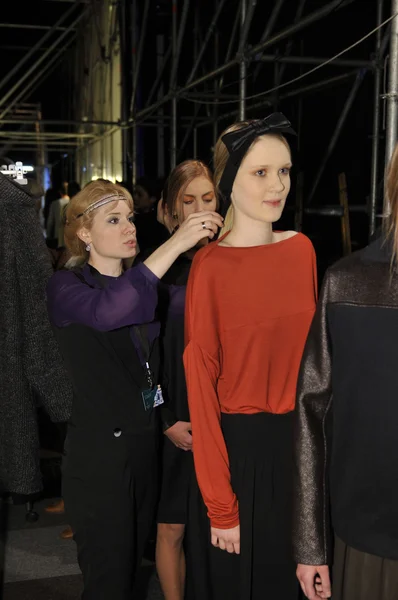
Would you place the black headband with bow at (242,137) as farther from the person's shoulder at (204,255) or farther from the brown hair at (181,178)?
the brown hair at (181,178)

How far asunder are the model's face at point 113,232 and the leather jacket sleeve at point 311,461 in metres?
0.90

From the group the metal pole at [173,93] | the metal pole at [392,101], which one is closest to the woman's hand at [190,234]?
the metal pole at [392,101]

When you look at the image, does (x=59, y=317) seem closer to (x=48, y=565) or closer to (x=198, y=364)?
(x=198, y=364)

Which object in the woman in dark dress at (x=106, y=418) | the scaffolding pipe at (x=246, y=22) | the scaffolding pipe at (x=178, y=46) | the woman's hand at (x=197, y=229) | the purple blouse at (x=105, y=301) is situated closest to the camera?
the woman's hand at (x=197, y=229)

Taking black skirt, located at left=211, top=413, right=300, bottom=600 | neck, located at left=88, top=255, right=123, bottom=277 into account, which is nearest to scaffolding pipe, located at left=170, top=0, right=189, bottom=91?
neck, located at left=88, top=255, right=123, bottom=277

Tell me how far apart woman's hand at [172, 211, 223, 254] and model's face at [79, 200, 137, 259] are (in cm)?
35

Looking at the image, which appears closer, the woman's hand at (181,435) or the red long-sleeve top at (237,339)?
the red long-sleeve top at (237,339)

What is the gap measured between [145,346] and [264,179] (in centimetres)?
68

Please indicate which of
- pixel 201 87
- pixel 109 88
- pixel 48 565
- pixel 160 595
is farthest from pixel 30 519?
pixel 109 88

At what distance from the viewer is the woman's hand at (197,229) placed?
1.87 meters

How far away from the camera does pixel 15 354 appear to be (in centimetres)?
204

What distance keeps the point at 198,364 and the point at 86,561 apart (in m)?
0.80

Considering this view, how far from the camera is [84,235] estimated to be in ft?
7.42

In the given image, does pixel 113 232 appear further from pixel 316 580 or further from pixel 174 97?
pixel 174 97
